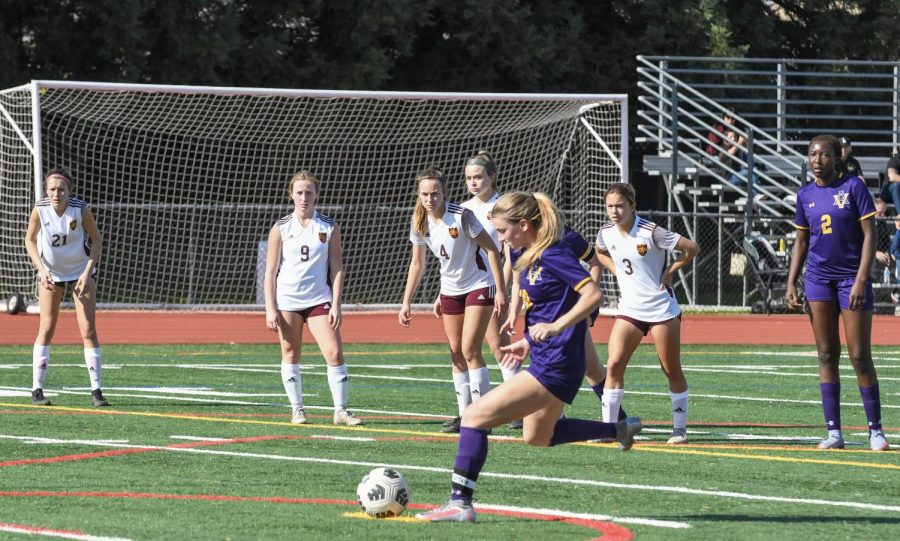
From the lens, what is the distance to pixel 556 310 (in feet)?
25.8

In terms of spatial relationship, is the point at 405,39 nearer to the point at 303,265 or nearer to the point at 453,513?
the point at 303,265

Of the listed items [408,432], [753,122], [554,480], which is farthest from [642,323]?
[753,122]

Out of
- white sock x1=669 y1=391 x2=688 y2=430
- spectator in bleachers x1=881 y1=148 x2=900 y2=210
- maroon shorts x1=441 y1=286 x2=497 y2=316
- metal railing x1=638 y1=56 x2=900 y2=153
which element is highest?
metal railing x1=638 y1=56 x2=900 y2=153

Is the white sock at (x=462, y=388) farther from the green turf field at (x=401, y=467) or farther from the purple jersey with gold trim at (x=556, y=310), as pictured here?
the purple jersey with gold trim at (x=556, y=310)

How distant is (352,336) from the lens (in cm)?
2217

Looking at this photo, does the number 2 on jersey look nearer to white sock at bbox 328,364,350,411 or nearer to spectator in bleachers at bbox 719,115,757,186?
white sock at bbox 328,364,350,411

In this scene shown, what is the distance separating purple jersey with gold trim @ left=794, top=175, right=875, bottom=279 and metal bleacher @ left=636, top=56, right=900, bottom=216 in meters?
16.9

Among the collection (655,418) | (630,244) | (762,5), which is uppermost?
(762,5)

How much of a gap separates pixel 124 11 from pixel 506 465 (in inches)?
836

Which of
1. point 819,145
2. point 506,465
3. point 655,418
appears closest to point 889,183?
point 655,418

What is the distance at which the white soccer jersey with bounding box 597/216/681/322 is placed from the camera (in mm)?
10945

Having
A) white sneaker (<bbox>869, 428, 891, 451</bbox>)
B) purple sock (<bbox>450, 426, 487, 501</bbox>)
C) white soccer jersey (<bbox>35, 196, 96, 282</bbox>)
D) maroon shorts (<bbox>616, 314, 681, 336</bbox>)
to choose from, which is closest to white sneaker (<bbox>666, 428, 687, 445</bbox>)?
maroon shorts (<bbox>616, 314, 681, 336</bbox>)

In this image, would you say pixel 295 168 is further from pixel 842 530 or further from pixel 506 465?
pixel 842 530

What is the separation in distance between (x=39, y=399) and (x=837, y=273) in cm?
670
